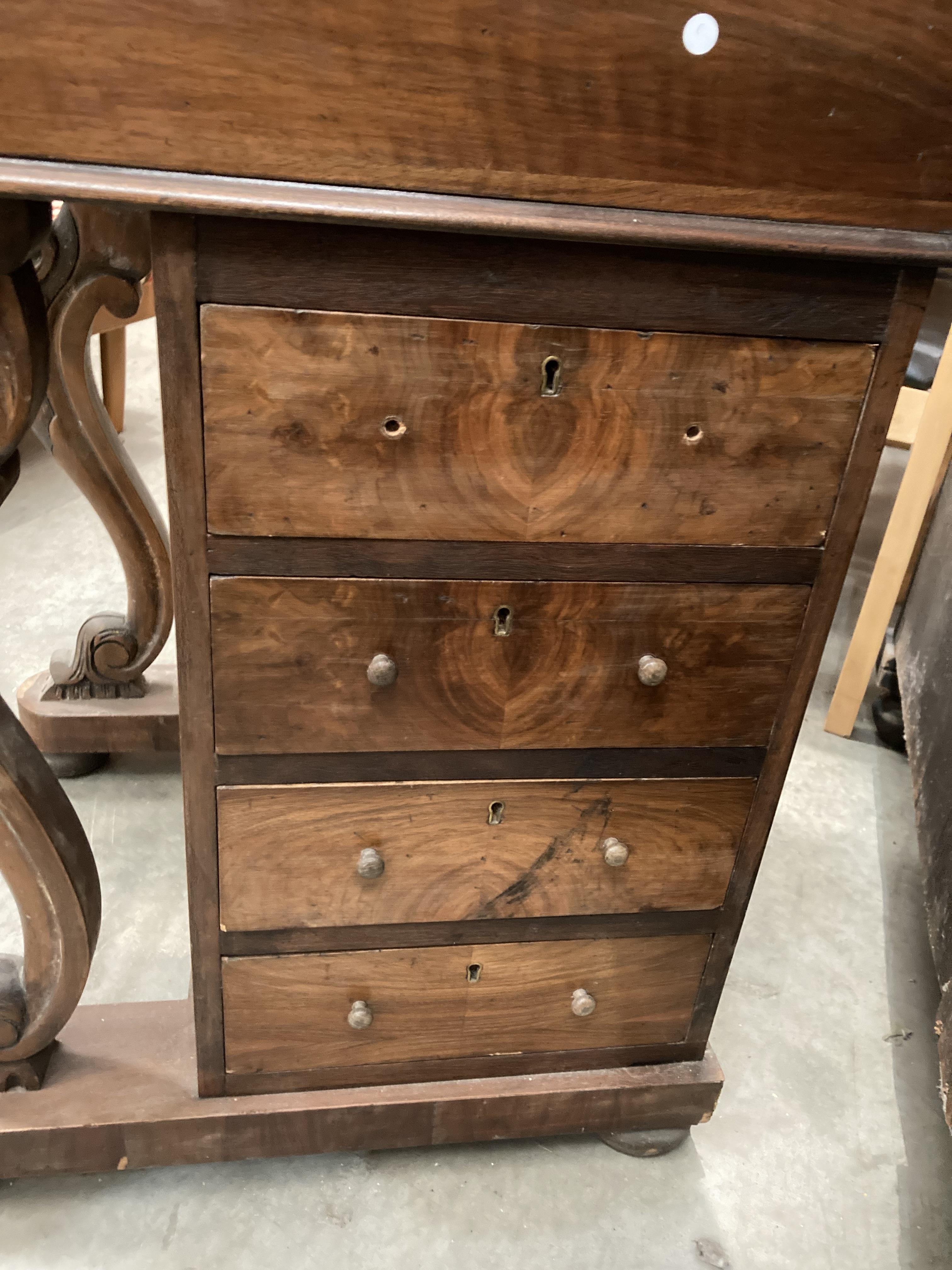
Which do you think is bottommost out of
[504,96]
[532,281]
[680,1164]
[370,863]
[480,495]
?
[680,1164]

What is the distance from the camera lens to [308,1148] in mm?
1032

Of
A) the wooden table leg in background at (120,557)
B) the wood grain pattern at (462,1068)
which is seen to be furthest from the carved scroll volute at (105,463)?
the wood grain pattern at (462,1068)

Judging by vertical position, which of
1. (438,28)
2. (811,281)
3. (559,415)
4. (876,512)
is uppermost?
(438,28)

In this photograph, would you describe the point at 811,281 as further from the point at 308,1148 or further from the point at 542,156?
the point at 308,1148

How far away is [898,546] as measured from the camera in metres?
1.76

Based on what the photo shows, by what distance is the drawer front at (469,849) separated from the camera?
880mm

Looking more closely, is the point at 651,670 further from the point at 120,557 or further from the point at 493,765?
the point at 120,557

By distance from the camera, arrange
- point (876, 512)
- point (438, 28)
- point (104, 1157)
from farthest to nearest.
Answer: point (876, 512) → point (104, 1157) → point (438, 28)

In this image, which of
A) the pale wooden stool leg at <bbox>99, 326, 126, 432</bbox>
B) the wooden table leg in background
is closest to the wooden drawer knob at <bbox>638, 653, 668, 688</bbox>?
the wooden table leg in background

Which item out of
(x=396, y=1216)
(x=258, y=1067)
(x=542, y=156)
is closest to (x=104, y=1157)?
(x=258, y=1067)

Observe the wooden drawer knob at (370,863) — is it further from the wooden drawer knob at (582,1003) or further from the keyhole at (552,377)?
the keyhole at (552,377)

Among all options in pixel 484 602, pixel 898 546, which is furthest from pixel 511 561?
pixel 898 546

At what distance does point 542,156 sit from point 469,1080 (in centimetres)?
91

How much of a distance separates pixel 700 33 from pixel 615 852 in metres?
0.67
